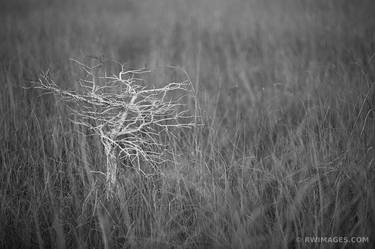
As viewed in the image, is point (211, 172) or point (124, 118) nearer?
point (124, 118)

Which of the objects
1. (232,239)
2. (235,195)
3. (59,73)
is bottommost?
(232,239)

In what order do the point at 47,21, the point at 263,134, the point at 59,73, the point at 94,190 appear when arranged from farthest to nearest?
the point at 47,21, the point at 59,73, the point at 263,134, the point at 94,190

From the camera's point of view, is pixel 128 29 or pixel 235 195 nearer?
pixel 235 195

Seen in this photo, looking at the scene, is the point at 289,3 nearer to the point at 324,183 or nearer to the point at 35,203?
the point at 324,183

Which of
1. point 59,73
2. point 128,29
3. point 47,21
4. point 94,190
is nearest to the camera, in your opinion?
point 94,190

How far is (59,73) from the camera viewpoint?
2.68 meters

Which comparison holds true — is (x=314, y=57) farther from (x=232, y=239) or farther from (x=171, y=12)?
(x=171, y=12)

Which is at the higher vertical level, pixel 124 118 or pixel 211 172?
pixel 124 118

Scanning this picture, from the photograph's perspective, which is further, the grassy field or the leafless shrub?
the leafless shrub

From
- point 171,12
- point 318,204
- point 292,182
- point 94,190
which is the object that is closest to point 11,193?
point 94,190

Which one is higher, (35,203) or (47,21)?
(47,21)

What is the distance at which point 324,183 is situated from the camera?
5.63ft

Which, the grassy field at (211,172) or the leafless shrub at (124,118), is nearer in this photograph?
the grassy field at (211,172)

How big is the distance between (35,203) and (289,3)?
21.5 ft
